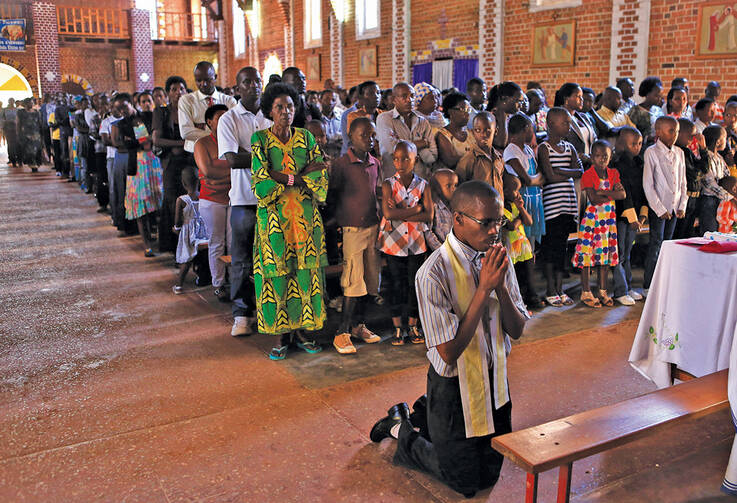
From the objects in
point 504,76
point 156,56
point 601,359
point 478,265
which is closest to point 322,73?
point 504,76

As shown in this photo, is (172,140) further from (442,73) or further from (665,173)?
(442,73)

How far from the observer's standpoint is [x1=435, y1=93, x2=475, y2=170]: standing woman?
5.52 m

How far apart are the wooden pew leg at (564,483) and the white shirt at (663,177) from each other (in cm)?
396

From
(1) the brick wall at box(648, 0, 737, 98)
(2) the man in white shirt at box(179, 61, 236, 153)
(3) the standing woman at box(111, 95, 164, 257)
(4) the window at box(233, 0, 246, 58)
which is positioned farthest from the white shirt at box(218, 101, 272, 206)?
(4) the window at box(233, 0, 246, 58)

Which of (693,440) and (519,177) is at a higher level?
(519,177)

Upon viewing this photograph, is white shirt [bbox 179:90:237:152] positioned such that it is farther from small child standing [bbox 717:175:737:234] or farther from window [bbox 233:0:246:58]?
window [bbox 233:0:246:58]

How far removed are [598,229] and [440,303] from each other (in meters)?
3.47

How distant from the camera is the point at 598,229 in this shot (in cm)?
575

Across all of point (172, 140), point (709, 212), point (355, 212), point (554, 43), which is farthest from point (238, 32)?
point (355, 212)

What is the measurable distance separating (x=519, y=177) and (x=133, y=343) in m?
3.21

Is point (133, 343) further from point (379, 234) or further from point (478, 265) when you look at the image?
point (478, 265)

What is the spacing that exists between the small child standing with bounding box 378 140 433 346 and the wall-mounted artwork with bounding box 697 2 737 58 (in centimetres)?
648

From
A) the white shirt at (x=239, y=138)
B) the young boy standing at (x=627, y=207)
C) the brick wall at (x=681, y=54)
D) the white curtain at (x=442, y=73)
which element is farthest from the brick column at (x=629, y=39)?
the white shirt at (x=239, y=138)

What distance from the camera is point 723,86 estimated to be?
360 inches
